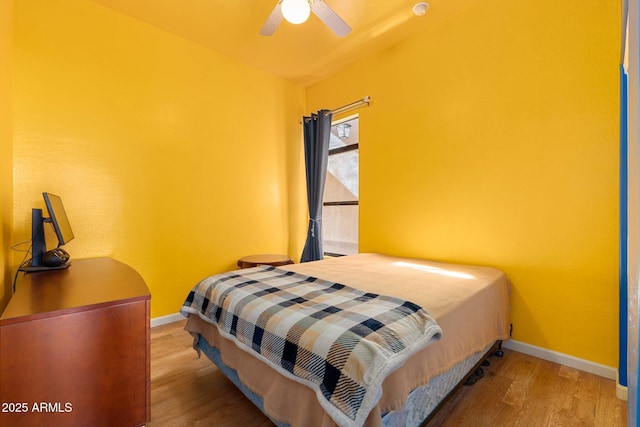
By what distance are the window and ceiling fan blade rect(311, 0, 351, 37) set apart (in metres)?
1.37

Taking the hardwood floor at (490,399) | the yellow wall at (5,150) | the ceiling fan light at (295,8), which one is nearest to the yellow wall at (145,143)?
the yellow wall at (5,150)

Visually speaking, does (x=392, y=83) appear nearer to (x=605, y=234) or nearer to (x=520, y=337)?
(x=605, y=234)

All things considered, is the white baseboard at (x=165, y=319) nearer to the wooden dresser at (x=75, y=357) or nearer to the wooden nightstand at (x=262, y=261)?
the wooden nightstand at (x=262, y=261)

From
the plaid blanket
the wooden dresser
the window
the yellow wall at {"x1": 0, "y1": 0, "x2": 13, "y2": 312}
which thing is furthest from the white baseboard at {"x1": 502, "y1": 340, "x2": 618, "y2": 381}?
the yellow wall at {"x1": 0, "y1": 0, "x2": 13, "y2": 312}

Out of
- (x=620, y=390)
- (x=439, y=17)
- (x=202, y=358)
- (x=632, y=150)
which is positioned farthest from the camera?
(x=439, y=17)

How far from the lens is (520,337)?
2.07m

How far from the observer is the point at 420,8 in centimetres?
227

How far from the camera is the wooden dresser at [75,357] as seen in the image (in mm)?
967

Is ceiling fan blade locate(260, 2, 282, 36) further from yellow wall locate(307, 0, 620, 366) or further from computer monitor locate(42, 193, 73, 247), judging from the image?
computer monitor locate(42, 193, 73, 247)

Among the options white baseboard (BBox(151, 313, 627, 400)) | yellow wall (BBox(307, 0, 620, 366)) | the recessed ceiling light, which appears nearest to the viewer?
white baseboard (BBox(151, 313, 627, 400))

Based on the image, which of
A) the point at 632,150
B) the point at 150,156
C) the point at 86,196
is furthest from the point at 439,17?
the point at 86,196

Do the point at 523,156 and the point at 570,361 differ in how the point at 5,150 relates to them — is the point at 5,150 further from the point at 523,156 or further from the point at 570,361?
the point at 570,361

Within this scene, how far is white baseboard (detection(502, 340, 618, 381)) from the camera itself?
173 cm

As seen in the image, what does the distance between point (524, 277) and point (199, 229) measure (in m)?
2.92
